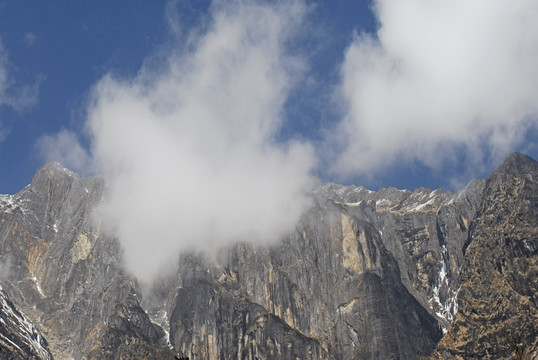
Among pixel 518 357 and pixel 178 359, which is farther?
pixel 518 357

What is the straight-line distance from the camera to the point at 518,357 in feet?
308

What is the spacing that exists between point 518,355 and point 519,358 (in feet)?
1.85

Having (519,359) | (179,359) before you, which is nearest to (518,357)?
(519,359)

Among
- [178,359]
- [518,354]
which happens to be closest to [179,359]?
[178,359]

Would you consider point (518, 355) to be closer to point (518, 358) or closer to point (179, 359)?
point (518, 358)

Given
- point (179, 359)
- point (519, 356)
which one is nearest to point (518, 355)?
point (519, 356)

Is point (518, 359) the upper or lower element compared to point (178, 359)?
upper

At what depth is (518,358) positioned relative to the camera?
3716 inches

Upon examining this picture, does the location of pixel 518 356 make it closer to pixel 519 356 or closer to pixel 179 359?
pixel 519 356

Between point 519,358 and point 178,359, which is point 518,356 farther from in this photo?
point 178,359

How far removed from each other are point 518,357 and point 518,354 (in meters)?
1.06

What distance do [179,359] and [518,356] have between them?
41.5 metres

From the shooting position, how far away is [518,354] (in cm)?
9312

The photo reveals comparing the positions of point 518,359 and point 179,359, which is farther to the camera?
point 518,359
